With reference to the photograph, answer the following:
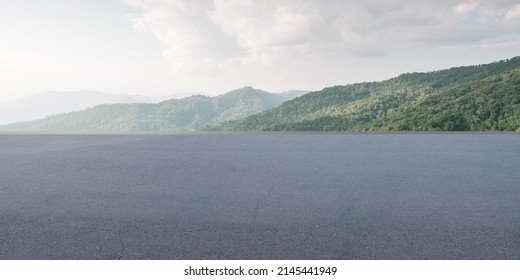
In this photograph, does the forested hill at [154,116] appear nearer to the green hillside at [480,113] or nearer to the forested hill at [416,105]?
the forested hill at [416,105]

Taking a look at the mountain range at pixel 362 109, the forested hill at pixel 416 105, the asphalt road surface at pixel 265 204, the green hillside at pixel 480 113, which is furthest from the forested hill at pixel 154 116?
the asphalt road surface at pixel 265 204

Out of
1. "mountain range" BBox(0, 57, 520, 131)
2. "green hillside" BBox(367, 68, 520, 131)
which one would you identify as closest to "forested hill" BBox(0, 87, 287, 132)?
"mountain range" BBox(0, 57, 520, 131)

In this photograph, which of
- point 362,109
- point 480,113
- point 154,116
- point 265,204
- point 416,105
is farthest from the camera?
point 154,116

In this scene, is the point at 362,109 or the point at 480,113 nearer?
the point at 480,113

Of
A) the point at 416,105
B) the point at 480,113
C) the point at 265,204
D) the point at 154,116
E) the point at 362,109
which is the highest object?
the point at 154,116

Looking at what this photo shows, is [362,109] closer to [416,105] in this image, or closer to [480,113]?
[416,105]

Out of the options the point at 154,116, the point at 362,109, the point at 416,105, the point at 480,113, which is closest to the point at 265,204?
the point at 480,113

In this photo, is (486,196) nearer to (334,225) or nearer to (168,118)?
(334,225)
